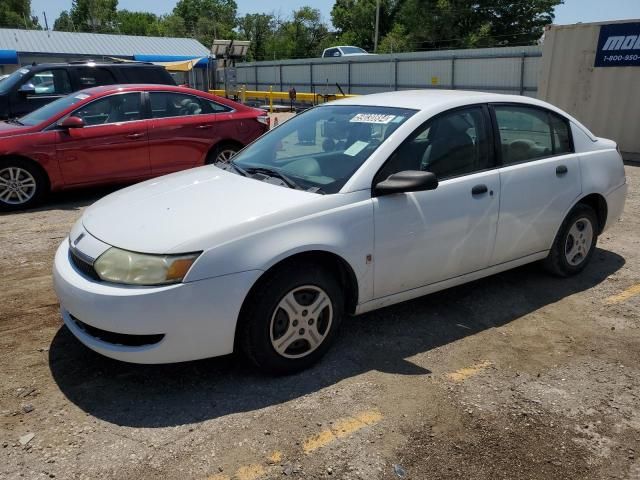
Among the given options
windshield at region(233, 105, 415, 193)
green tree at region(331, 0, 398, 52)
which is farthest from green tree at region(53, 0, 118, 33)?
windshield at region(233, 105, 415, 193)

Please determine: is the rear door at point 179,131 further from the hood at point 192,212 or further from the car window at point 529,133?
the car window at point 529,133

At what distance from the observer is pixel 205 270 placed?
2943 millimetres

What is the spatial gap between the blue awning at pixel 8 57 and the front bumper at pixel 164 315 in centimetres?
4274

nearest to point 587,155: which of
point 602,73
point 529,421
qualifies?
point 529,421

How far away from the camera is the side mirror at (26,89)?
975cm

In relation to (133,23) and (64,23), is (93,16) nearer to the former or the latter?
(133,23)

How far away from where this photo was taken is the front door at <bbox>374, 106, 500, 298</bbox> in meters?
3.58

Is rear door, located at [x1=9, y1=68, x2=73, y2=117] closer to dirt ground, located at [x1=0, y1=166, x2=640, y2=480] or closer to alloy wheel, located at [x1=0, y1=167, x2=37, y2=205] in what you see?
alloy wheel, located at [x1=0, y1=167, x2=37, y2=205]

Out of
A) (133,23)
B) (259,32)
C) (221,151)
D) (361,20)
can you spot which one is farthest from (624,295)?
(133,23)

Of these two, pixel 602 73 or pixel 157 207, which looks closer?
pixel 157 207

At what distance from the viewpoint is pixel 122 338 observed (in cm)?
308

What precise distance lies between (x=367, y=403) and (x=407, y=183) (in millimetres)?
1291

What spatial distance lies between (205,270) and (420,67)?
23.6 meters

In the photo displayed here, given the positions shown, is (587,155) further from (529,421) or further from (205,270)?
A: (205,270)
